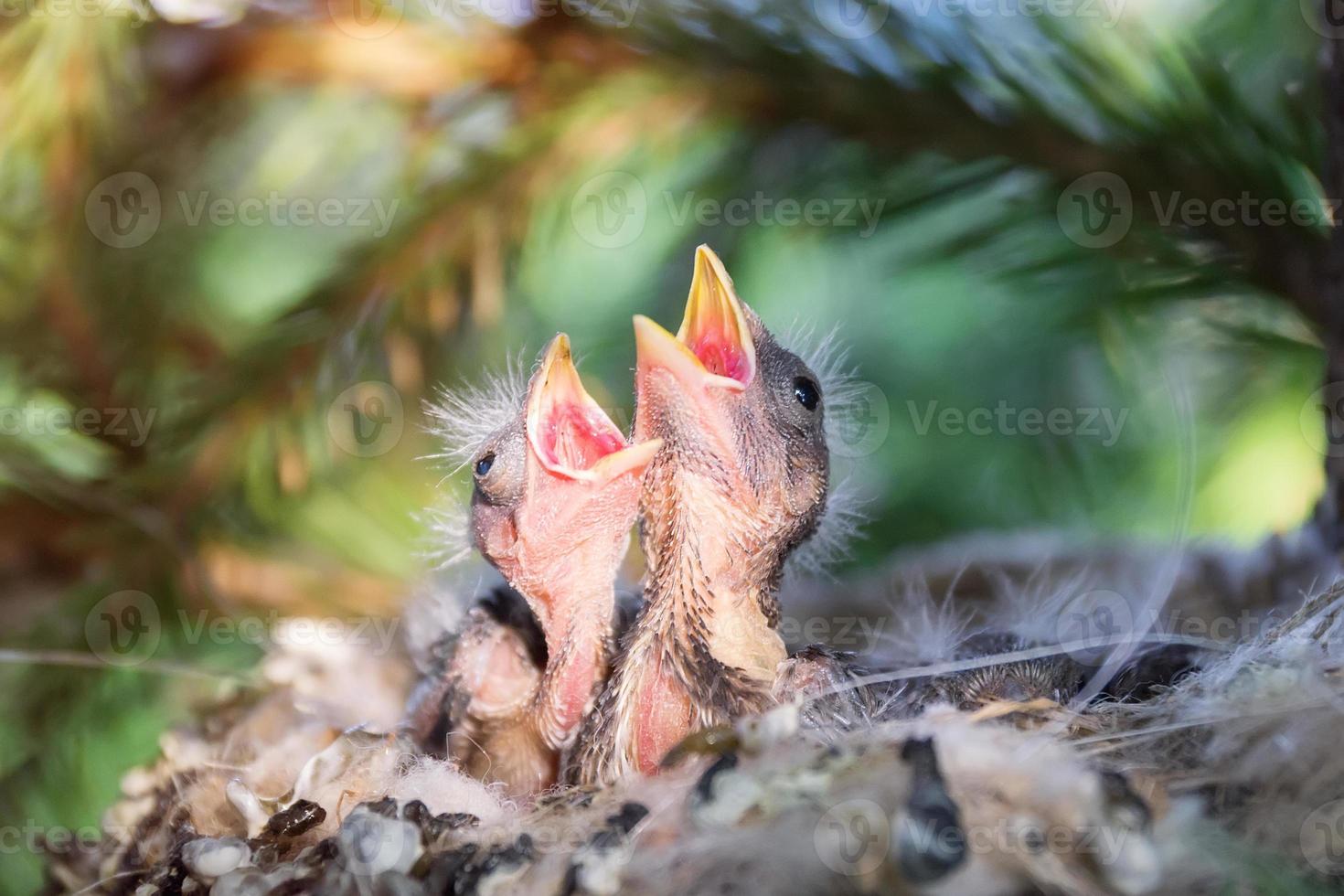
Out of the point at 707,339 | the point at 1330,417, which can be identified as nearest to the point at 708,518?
the point at 707,339

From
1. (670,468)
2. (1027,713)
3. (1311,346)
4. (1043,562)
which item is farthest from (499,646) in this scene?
(1311,346)

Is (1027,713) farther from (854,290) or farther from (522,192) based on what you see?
(854,290)

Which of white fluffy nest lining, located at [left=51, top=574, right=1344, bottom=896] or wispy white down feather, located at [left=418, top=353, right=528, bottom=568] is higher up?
wispy white down feather, located at [left=418, top=353, right=528, bottom=568]

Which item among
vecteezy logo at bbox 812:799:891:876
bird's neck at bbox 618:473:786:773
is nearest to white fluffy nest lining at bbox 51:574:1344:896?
vecteezy logo at bbox 812:799:891:876
